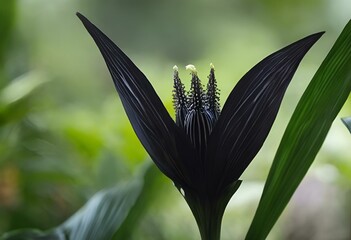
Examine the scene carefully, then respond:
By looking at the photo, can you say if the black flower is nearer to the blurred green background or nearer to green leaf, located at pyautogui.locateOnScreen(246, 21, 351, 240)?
green leaf, located at pyautogui.locateOnScreen(246, 21, 351, 240)

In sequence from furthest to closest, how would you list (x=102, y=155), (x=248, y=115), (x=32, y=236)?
(x=102, y=155) → (x=32, y=236) → (x=248, y=115)

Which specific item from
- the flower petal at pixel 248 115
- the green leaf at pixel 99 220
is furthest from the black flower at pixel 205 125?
the green leaf at pixel 99 220

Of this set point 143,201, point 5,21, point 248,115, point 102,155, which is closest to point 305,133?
point 248,115

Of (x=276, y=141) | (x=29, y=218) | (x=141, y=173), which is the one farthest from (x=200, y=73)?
(x=141, y=173)

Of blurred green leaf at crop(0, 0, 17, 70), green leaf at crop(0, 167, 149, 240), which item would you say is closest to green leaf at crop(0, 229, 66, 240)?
green leaf at crop(0, 167, 149, 240)

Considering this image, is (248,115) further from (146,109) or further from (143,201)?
(143,201)

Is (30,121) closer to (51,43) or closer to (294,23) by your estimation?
(51,43)
